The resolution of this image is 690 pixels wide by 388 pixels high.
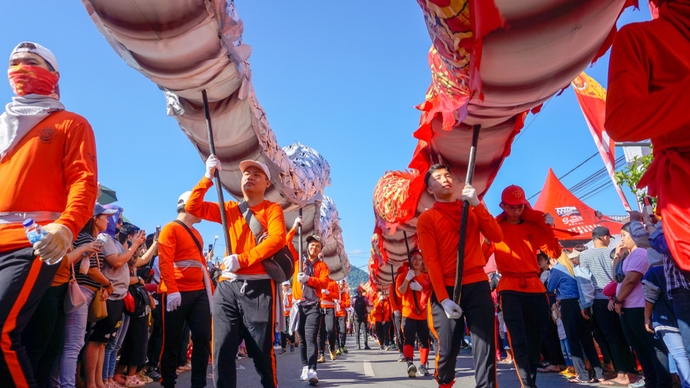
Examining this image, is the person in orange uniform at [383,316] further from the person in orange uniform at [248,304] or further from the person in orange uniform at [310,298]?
the person in orange uniform at [248,304]

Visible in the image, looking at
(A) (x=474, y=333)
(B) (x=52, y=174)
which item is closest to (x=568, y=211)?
(A) (x=474, y=333)

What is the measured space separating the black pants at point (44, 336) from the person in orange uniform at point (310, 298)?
410 cm

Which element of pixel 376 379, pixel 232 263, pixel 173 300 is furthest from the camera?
pixel 376 379

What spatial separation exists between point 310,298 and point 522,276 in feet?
12.9

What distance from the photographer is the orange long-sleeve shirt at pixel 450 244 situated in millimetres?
3436

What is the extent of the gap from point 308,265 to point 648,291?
5.36 metres

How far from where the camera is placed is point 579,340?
18.1 feet

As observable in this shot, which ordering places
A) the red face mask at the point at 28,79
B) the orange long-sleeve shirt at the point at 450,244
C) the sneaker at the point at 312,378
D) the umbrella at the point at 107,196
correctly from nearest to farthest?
the red face mask at the point at 28,79 → the orange long-sleeve shirt at the point at 450,244 → the sneaker at the point at 312,378 → the umbrella at the point at 107,196

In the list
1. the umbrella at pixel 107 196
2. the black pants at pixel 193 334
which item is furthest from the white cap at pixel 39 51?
the umbrella at pixel 107 196

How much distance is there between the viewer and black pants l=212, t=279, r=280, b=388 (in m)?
3.20

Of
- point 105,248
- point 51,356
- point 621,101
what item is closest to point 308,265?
point 105,248

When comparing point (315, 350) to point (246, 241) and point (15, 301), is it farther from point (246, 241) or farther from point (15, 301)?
point (15, 301)

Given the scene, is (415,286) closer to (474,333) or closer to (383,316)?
(474,333)

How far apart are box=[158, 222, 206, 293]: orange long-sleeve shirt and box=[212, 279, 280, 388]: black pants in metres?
1.06
